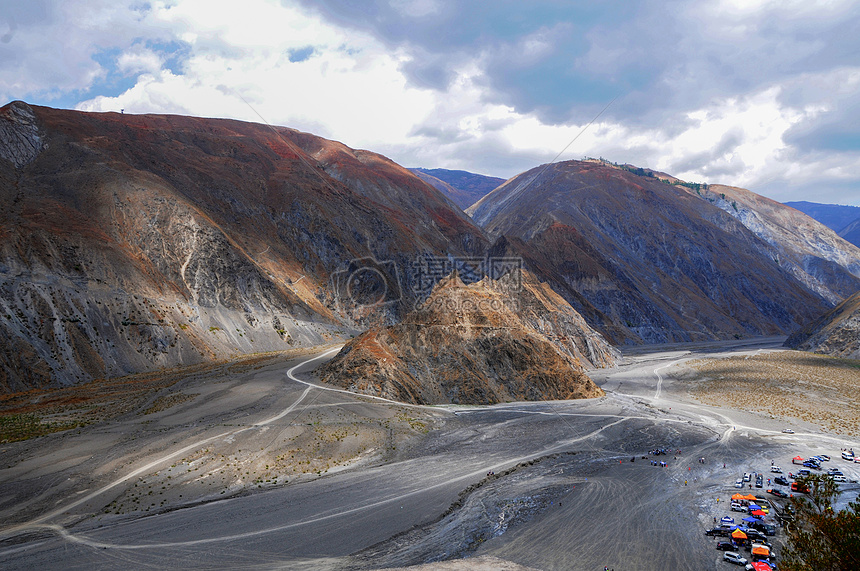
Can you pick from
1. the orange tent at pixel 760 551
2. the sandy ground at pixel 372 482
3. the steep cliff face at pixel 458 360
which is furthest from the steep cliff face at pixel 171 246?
the orange tent at pixel 760 551

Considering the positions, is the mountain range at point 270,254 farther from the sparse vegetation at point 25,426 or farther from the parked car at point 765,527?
the parked car at point 765,527

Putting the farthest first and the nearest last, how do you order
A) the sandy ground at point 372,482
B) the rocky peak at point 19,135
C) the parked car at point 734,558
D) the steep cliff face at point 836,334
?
1. the steep cliff face at point 836,334
2. the rocky peak at point 19,135
3. the sandy ground at point 372,482
4. the parked car at point 734,558

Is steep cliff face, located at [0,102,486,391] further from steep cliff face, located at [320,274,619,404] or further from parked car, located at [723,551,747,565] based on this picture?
parked car, located at [723,551,747,565]

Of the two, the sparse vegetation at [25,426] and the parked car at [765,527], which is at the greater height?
the sparse vegetation at [25,426]

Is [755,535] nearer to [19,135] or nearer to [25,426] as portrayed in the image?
[25,426]

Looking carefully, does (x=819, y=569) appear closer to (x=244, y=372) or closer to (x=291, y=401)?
(x=291, y=401)

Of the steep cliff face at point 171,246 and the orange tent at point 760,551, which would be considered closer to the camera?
the orange tent at point 760,551

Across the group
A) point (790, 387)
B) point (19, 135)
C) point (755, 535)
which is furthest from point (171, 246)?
point (790, 387)

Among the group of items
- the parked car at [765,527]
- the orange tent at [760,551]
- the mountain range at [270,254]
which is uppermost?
the mountain range at [270,254]
